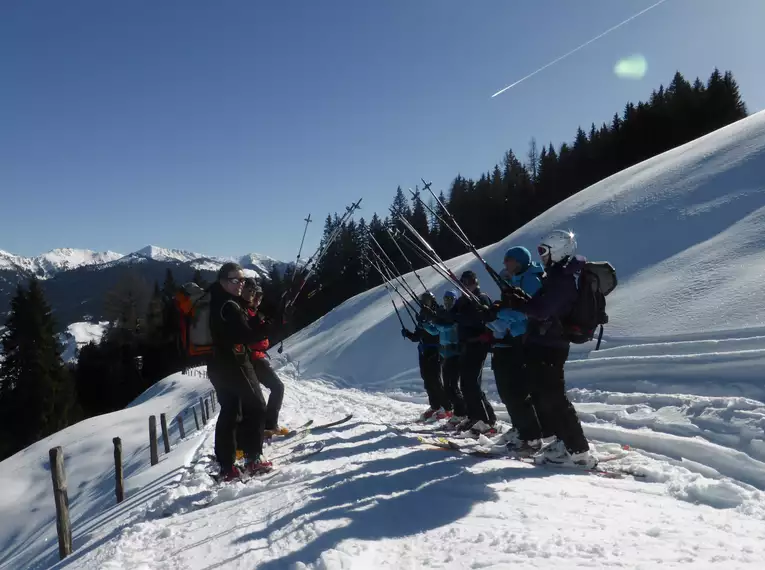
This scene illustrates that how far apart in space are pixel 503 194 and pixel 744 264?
1736 inches

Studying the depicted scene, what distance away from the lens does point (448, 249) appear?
2089 inches

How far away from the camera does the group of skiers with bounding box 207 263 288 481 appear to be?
5445mm

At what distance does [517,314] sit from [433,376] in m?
4.40

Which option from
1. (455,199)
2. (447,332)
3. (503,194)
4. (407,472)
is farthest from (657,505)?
(455,199)

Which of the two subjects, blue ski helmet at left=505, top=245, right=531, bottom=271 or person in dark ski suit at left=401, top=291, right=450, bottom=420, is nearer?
blue ski helmet at left=505, top=245, right=531, bottom=271

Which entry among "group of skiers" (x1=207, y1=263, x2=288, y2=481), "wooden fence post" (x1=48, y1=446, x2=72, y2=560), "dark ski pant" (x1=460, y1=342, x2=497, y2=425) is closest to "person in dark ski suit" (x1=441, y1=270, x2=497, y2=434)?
"dark ski pant" (x1=460, y1=342, x2=497, y2=425)

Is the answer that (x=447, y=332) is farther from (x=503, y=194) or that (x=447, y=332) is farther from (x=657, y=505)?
(x=503, y=194)

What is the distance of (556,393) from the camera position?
5332 mm

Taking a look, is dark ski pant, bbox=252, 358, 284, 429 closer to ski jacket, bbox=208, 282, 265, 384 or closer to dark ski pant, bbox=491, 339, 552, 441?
ski jacket, bbox=208, 282, 265, 384


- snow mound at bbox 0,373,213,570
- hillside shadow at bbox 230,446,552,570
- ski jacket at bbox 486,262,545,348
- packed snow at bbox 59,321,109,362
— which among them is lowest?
snow mound at bbox 0,373,213,570

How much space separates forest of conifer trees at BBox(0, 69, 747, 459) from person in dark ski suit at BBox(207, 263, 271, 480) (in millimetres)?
22663

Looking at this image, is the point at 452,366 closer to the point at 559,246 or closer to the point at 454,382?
the point at 454,382

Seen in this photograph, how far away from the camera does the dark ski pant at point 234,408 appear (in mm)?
5621

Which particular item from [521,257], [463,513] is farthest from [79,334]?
[463,513]
